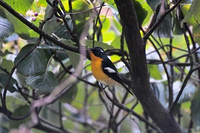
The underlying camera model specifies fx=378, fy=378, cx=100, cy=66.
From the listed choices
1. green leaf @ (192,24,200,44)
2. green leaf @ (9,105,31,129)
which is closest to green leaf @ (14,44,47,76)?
green leaf @ (9,105,31,129)

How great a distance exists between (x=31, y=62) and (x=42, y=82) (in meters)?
0.12

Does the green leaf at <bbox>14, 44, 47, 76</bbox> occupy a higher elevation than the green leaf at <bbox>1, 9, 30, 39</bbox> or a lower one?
lower

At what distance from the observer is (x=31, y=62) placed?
5.89 feet

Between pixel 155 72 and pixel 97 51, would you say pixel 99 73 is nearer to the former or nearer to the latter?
pixel 97 51

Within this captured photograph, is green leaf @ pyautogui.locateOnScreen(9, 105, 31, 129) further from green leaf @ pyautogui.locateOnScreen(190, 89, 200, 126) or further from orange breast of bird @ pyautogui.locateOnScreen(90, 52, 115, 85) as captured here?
green leaf @ pyautogui.locateOnScreen(190, 89, 200, 126)

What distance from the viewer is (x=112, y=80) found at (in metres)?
1.96

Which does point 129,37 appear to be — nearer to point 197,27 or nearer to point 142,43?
point 142,43

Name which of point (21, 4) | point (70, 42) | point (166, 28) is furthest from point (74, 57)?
point (166, 28)

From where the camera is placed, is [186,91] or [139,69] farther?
[186,91]

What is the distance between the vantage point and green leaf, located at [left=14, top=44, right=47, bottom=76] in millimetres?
1787

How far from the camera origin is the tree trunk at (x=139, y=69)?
1423 mm

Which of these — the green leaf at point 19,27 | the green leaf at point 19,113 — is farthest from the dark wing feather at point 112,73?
the green leaf at point 19,113

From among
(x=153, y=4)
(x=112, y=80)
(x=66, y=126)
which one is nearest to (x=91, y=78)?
(x=66, y=126)

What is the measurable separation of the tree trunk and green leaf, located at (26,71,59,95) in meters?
0.39
